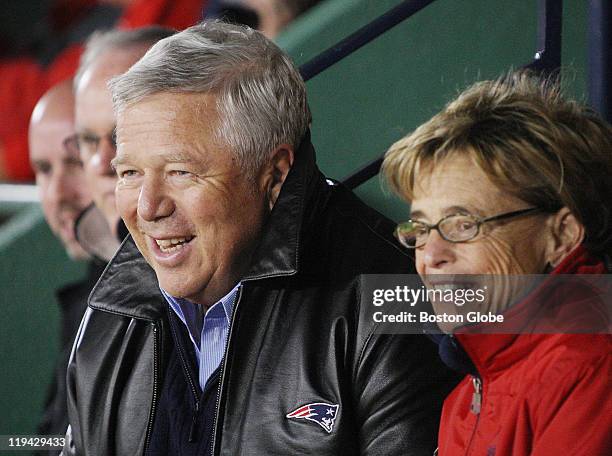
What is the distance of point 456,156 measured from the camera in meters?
1.43

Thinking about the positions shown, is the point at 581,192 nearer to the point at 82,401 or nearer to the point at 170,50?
the point at 170,50

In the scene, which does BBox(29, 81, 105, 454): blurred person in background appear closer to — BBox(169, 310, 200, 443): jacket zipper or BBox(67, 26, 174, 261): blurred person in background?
BBox(67, 26, 174, 261): blurred person in background

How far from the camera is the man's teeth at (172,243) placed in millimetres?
1659

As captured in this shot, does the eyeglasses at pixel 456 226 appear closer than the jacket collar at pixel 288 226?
Yes

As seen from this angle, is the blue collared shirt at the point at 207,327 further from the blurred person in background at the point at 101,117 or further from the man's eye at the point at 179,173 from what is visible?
the blurred person in background at the point at 101,117

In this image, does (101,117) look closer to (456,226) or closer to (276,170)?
(276,170)

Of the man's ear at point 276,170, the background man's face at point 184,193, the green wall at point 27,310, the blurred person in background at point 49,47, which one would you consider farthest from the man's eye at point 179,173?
the green wall at point 27,310

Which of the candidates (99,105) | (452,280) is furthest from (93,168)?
(452,280)

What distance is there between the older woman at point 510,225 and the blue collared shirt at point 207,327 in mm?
348

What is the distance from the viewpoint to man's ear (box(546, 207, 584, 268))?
4.60 ft

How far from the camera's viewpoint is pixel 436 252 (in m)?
1.46

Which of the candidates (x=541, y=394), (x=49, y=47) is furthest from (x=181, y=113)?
(x=49, y=47)

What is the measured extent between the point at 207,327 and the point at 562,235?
Answer: 58cm

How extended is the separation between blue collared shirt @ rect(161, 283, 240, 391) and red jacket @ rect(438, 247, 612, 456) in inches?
16.7
